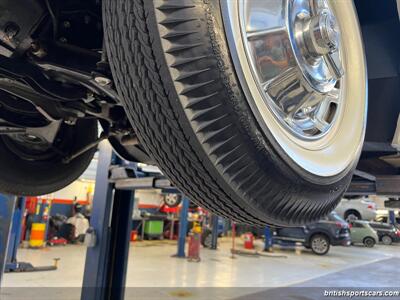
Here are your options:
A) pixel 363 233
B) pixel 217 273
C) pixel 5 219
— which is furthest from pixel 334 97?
pixel 363 233

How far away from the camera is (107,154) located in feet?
8.89

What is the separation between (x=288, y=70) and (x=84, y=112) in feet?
2.38

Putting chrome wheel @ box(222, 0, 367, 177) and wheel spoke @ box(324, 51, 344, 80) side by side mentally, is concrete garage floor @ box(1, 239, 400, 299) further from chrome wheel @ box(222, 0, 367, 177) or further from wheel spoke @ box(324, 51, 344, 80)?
wheel spoke @ box(324, 51, 344, 80)

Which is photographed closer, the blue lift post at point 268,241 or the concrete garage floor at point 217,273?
the concrete garage floor at point 217,273

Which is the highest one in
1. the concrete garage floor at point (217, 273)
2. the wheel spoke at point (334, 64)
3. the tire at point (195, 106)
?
the wheel spoke at point (334, 64)

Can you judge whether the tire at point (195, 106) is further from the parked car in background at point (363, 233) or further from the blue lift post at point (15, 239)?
the parked car in background at point (363, 233)

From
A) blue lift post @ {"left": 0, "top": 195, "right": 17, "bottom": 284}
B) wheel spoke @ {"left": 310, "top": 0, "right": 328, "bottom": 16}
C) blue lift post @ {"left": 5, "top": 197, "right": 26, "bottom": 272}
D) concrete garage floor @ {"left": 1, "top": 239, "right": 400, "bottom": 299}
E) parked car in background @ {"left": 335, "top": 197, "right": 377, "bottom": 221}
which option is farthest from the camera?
parked car in background @ {"left": 335, "top": 197, "right": 377, "bottom": 221}

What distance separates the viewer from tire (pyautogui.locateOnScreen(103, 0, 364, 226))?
58cm

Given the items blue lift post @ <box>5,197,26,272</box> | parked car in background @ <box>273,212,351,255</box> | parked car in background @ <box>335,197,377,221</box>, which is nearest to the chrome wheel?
blue lift post @ <box>5,197,26,272</box>

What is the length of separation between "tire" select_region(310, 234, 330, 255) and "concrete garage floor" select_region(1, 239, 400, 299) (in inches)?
14.1

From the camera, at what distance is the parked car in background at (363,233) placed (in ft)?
31.3

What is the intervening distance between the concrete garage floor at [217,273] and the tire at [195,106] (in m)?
3.26

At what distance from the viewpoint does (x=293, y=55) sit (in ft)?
2.70

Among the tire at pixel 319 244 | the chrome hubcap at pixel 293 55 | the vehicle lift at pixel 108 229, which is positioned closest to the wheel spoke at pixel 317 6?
the chrome hubcap at pixel 293 55
